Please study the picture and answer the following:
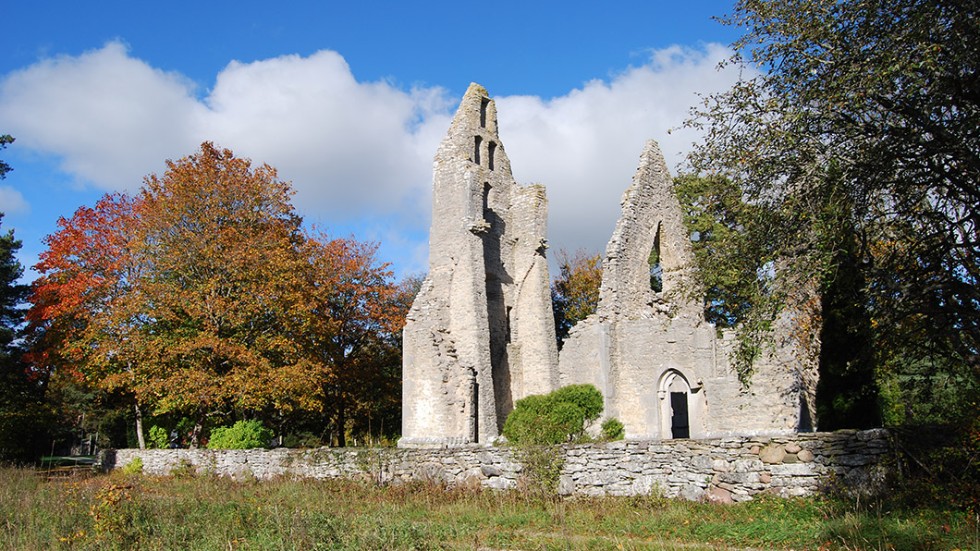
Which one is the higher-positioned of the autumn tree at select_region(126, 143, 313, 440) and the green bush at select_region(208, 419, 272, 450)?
the autumn tree at select_region(126, 143, 313, 440)

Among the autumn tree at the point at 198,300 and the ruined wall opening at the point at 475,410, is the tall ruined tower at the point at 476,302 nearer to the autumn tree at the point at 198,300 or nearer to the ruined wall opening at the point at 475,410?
the ruined wall opening at the point at 475,410

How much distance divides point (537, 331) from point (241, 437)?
10425 mm

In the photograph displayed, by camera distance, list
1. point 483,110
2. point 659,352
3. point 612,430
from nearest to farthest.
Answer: point 612,430 < point 659,352 < point 483,110

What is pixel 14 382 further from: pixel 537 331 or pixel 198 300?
pixel 537 331


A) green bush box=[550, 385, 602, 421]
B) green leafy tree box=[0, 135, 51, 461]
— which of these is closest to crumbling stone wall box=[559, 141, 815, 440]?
green bush box=[550, 385, 602, 421]

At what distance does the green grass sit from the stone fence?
0.47m

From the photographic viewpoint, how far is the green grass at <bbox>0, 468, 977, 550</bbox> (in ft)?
26.6

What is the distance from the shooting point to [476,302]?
2355cm

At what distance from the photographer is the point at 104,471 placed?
24.3 m

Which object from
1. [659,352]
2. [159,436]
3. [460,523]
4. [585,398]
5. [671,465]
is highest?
[659,352]

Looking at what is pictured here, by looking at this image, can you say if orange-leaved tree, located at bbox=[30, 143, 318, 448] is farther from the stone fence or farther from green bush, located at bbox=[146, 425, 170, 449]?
the stone fence

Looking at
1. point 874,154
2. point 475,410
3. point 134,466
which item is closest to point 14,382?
point 134,466

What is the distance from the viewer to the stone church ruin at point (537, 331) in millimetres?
20120

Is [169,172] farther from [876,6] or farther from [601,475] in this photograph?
[876,6]
